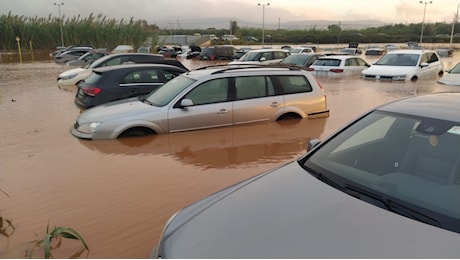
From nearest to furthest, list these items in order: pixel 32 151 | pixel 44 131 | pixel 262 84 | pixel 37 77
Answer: pixel 32 151 → pixel 262 84 → pixel 44 131 → pixel 37 77

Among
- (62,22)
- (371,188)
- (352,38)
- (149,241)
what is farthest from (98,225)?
(352,38)

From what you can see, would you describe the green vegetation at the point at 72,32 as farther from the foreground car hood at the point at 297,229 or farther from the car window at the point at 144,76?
the foreground car hood at the point at 297,229

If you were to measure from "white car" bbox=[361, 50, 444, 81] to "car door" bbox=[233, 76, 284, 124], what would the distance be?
9.82m

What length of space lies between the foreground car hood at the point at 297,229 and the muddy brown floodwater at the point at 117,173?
1.40 m

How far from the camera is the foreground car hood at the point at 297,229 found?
201 cm

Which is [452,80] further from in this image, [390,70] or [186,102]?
[186,102]

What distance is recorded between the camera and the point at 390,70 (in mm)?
16297

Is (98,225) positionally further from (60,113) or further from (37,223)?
(60,113)

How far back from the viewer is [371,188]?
2.68 metres

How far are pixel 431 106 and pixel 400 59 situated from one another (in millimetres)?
15506

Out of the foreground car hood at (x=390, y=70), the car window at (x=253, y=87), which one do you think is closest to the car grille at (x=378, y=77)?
the foreground car hood at (x=390, y=70)


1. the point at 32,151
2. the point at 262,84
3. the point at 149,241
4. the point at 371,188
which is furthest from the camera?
the point at 262,84

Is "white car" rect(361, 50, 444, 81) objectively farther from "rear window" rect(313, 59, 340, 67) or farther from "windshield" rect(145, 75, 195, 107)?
"windshield" rect(145, 75, 195, 107)

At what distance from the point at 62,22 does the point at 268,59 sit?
36.4m
